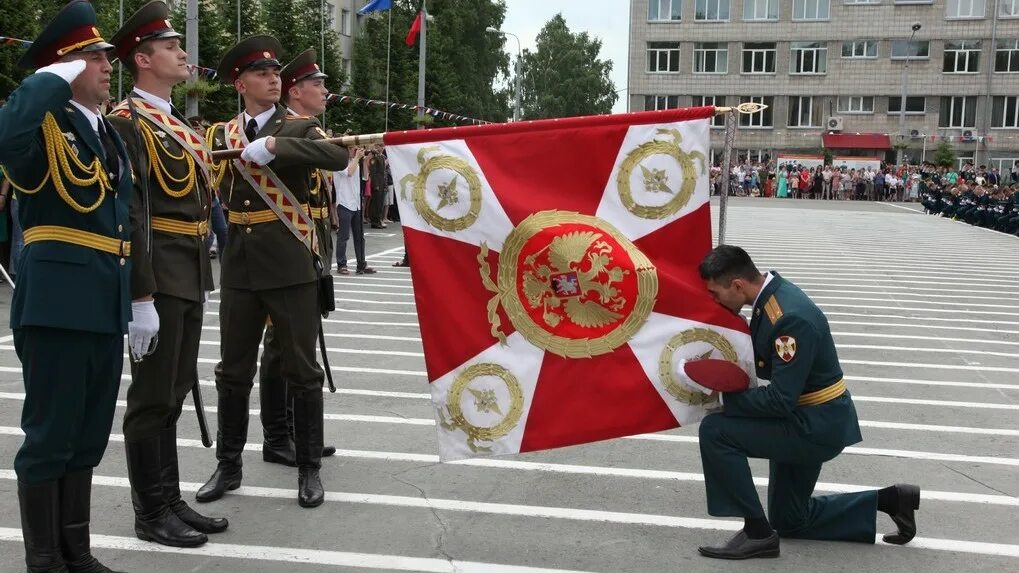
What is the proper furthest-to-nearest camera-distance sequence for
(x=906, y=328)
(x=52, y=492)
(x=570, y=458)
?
1. (x=906, y=328)
2. (x=570, y=458)
3. (x=52, y=492)

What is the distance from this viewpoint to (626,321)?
4.88m

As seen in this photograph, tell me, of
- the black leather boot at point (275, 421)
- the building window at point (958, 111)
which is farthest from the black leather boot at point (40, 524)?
the building window at point (958, 111)

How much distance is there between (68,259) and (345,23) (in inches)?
2165

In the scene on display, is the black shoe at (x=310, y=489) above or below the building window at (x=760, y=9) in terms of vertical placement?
below

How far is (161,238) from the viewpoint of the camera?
15.5ft

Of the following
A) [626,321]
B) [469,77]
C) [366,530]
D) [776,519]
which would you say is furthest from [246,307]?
[469,77]

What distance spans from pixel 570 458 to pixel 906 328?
658 cm

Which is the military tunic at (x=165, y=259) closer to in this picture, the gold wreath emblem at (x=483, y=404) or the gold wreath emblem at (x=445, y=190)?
the gold wreath emblem at (x=445, y=190)

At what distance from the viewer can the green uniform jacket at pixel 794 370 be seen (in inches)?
181

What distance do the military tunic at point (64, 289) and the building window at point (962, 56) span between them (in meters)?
67.7

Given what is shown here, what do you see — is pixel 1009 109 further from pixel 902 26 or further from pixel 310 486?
pixel 310 486

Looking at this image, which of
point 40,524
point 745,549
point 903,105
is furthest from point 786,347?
point 903,105

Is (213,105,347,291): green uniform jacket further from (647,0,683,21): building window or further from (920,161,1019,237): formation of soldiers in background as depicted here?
(647,0,683,21): building window

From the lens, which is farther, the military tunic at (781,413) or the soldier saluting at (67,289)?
the military tunic at (781,413)
